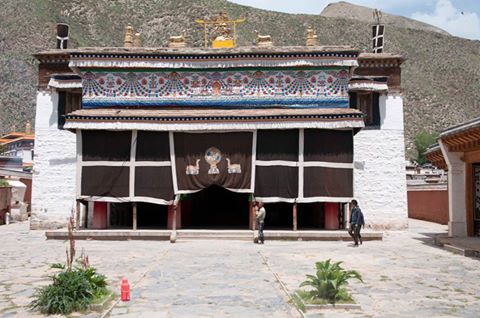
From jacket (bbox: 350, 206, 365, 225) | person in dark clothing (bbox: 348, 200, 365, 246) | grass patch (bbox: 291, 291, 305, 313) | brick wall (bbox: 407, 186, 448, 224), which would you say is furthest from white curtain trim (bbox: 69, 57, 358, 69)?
grass patch (bbox: 291, 291, 305, 313)

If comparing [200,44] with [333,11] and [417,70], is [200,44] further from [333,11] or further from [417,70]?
[333,11]

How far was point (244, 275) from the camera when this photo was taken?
1007 cm

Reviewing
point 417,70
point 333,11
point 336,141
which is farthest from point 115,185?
point 333,11

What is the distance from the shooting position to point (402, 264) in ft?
38.3

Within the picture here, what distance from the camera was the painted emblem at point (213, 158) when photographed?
704 inches

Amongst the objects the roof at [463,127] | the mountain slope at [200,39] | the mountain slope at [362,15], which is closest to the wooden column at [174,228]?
the roof at [463,127]

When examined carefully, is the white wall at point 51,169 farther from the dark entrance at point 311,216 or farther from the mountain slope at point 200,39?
the mountain slope at point 200,39

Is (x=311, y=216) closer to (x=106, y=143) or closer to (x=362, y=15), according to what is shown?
(x=106, y=143)

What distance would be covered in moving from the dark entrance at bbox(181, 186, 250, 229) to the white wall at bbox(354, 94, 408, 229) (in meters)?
4.70

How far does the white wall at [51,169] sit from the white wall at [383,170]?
1120 centimetres

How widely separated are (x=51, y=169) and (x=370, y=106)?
1275cm

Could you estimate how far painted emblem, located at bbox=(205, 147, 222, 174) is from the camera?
17.9m

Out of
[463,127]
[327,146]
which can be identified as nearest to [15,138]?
[327,146]

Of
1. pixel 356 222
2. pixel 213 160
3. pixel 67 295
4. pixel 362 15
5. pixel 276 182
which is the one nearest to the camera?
pixel 67 295
